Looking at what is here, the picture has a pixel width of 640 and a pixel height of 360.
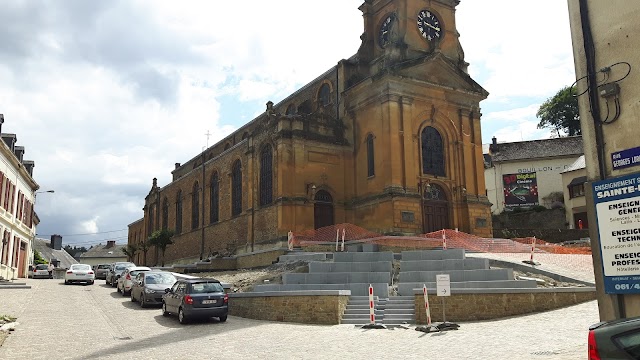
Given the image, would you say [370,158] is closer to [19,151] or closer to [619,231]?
[619,231]

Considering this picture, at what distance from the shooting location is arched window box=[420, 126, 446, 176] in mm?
31484

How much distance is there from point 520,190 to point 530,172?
196cm

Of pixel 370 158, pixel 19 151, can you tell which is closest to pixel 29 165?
pixel 19 151

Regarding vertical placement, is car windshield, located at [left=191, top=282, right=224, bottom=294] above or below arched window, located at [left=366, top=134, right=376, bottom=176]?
below

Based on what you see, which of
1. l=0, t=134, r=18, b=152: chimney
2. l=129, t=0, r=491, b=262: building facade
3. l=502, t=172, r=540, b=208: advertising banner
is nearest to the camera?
l=129, t=0, r=491, b=262: building facade

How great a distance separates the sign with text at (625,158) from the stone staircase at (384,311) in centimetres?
823

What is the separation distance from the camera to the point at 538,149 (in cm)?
5559

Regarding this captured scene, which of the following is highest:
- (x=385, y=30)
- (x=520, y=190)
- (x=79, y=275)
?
(x=385, y=30)

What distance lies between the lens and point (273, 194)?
31.8 metres

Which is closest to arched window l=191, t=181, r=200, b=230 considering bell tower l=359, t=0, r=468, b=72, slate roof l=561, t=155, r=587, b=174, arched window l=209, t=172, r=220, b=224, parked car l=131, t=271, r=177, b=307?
arched window l=209, t=172, r=220, b=224

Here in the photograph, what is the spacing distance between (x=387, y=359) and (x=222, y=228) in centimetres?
2961

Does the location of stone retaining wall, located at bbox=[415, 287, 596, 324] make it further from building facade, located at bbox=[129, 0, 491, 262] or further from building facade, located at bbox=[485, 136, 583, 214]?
building facade, located at bbox=[485, 136, 583, 214]

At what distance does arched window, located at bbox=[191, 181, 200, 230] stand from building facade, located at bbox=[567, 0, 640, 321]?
37.9 m

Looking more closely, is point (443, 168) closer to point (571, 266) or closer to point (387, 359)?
point (571, 266)
